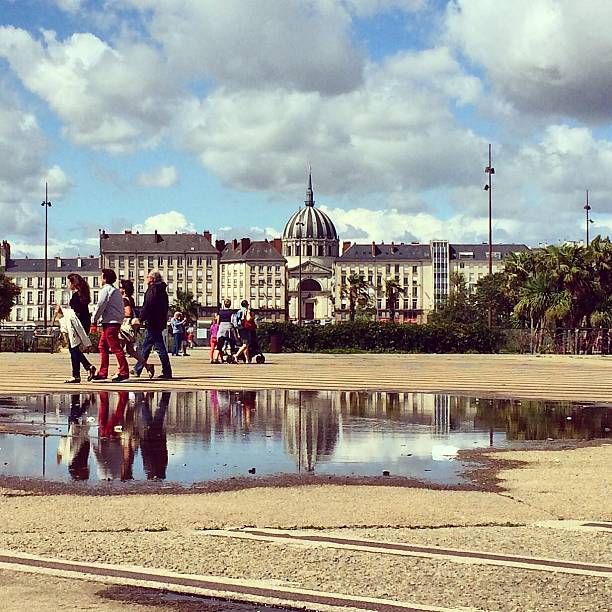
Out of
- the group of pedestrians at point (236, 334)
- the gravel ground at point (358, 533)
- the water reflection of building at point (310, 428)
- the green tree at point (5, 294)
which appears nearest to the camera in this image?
the gravel ground at point (358, 533)

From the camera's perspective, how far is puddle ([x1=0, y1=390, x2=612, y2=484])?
9711mm

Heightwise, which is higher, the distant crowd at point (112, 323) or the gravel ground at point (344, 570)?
the distant crowd at point (112, 323)

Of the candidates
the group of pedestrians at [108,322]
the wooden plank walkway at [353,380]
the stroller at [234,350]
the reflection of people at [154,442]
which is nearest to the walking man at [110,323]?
the group of pedestrians at [108,322]

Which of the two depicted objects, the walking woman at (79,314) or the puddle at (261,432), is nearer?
the puddle at (261,432)

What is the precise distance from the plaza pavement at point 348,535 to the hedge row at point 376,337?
3679cm

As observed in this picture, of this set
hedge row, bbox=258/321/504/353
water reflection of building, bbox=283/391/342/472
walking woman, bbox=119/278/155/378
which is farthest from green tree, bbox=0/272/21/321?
water reflection of building, bbox=283/391/342/472

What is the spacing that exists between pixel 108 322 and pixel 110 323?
0.05 m

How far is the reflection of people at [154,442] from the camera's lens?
9559 millimetres

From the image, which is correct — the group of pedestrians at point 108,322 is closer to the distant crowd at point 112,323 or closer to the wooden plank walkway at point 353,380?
the distant crowd at point 112,323

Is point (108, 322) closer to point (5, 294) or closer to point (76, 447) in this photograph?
point (76, 447)

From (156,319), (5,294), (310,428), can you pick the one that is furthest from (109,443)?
(5,294)

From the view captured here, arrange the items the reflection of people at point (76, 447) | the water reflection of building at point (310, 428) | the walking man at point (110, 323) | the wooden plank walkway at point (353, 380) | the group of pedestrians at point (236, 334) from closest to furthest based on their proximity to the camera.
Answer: the reflection of people at point (76, 447) → the water reflection of building at point (310, 428) → the wooden plank walkway at point (353, 380) → the walking man at point (110, 323) → the group of pedestrians at point (236, 334)

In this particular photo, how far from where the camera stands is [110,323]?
2072 cm

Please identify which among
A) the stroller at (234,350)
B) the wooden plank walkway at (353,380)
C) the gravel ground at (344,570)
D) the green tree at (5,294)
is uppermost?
the green tree at (5,294)
